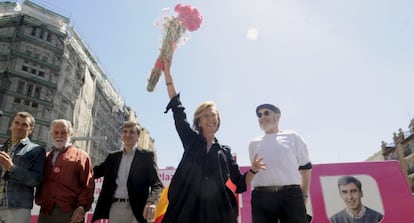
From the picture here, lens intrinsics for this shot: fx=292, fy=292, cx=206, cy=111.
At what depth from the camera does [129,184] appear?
9.68 ft

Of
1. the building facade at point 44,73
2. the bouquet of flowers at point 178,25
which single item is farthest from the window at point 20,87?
the bouquet of flowers at point 178,25

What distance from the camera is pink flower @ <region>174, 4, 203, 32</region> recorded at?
112 inches

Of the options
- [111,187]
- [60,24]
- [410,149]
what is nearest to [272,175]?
[111,187]

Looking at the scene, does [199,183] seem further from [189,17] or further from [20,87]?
[20,87]

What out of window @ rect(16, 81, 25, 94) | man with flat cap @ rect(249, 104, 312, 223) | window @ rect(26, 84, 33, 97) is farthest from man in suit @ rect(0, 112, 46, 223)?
window @ rect(26, 84, 33, 97)

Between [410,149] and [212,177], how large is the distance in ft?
157

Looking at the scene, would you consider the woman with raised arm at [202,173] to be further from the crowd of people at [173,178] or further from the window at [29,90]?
the window at [29,90]

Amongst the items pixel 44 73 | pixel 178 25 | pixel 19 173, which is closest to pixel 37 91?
pixel 44 73

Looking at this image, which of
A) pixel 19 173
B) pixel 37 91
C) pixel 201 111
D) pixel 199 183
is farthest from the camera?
pixel 37 91

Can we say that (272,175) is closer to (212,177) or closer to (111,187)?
(212,177)

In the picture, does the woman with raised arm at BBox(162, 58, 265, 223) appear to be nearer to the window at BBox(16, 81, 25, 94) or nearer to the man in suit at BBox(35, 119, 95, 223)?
the man in suit at BBox(35, 119, 95, 223)

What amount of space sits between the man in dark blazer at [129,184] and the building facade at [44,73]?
22.9 m

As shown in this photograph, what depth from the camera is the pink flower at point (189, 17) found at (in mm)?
2834

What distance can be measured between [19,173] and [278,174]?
7.82ft
